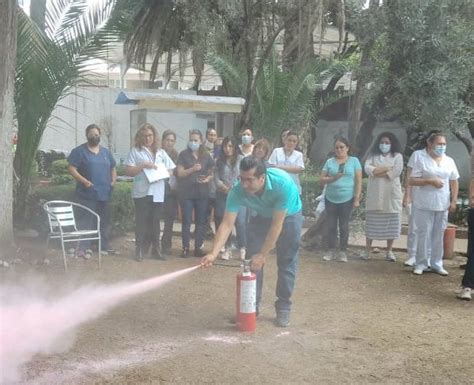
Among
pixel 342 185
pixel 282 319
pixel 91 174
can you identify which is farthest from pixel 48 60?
pixel 282 319

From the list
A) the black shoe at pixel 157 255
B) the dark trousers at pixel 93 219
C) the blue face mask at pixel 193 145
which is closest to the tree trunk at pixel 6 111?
the dark trousers at pixel 93 219

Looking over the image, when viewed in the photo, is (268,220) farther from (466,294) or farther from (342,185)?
(342,185)

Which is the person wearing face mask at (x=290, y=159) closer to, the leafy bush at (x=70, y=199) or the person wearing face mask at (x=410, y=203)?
the person wearing face mask at (x=410, y=203)

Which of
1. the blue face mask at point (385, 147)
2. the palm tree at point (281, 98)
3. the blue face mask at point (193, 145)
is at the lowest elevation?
the blue face mask at point (193, 145)

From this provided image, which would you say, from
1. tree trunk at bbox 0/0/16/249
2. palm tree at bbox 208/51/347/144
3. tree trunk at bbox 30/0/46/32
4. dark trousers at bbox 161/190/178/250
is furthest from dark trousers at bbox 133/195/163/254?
palm tree at bbox 208/51/347/144

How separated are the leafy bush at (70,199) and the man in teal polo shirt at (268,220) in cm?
435

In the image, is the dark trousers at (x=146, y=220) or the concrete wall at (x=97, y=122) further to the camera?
the concrete wall at (x=97, y=122)

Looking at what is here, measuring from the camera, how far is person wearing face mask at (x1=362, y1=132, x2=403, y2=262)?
360 inches

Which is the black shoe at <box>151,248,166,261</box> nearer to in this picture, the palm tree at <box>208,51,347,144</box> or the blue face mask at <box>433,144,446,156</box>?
the blue face mask at <box>433,144,446,156</box>

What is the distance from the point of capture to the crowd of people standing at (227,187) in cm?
888

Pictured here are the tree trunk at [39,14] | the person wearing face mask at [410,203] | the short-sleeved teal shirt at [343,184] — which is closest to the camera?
the person wearing face mask at [410,203]

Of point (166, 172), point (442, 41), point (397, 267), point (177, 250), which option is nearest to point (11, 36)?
point (166, 172)

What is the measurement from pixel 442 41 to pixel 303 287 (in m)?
5.47

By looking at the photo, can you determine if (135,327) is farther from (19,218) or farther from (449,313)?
(19,218)
